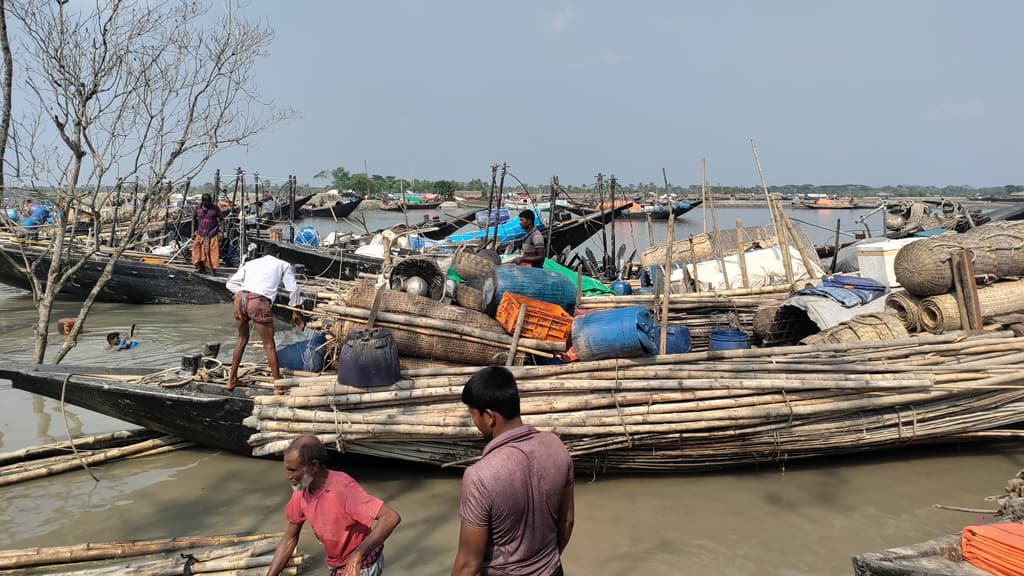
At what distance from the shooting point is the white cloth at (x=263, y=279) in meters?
5.32

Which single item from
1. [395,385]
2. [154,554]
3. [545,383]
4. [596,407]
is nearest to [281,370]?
[395,385]

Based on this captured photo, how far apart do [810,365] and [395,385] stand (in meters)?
3.10

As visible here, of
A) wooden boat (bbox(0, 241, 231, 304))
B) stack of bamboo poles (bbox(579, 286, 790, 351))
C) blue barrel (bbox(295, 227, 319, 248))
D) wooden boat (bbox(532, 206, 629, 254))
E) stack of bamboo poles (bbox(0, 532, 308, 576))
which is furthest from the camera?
blue barrel (bbox(295, 227, 319, 248))

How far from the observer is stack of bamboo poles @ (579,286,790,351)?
7039 millimetres

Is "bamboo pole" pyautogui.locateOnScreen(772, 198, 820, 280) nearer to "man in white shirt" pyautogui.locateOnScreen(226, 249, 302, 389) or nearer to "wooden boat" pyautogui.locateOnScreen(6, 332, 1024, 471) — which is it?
"wooden boat" pyautogui.locateOnScreen(6, 332, 1024, 471)

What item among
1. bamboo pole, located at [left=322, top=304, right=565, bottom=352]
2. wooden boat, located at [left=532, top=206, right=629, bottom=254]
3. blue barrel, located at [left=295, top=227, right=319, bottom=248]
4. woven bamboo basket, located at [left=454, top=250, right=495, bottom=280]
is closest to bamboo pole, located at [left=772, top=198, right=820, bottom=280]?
woven bamboo basket, located at [left=454, top=250, right=495, bottom=280]

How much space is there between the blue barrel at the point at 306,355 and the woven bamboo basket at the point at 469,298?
1.28 m

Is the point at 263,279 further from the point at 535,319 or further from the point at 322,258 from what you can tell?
the point at 322,258

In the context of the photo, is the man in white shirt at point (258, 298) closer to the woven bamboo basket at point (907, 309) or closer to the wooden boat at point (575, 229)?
the woven bamboo basket at point (907, 309)

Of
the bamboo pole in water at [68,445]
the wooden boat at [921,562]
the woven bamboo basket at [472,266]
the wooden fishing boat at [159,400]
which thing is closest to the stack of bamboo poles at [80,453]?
the bamboo pole in water at [68,445]

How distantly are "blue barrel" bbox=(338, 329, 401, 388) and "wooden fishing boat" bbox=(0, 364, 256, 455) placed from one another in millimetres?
1006

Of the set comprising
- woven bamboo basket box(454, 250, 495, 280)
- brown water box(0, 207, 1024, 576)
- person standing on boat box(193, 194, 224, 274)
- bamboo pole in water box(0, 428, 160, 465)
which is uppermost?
person standing on boat box(193, 194, 224, 274)

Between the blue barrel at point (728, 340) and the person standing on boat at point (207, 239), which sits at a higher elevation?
the person standing on boat at point (207, 239)

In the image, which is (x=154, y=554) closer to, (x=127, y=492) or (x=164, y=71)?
(x=127, y=492)
